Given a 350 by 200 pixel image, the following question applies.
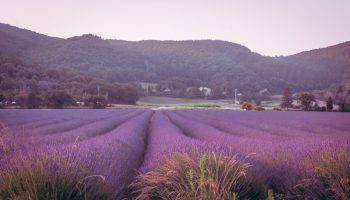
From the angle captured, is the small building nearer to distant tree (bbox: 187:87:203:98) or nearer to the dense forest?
distant tree (bbox: 187:87:203:98)

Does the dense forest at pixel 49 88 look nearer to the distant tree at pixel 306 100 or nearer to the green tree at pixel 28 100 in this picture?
the green tree at pixel 28 100

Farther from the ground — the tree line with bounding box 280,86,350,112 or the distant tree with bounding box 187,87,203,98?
the distant tree with bounding box 187,87,203,98

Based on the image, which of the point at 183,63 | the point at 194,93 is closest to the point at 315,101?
the point at 194,93

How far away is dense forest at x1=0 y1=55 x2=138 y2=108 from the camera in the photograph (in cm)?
4959

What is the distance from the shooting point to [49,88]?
201ft

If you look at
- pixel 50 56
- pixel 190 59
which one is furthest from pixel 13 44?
pixel 190 59

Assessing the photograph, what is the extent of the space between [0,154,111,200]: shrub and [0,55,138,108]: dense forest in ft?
153

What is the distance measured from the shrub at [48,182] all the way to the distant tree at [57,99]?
47955 millimetres

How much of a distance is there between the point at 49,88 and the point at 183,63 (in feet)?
146

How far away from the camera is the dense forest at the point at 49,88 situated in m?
49.6

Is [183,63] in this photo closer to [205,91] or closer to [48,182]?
[205,91]

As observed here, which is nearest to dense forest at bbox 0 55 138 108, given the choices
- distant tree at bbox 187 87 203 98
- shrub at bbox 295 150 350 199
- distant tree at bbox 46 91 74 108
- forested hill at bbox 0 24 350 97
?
distant tree at bbox 46 91 74 108

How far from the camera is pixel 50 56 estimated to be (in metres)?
86.6

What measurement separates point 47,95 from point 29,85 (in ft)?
37.4
